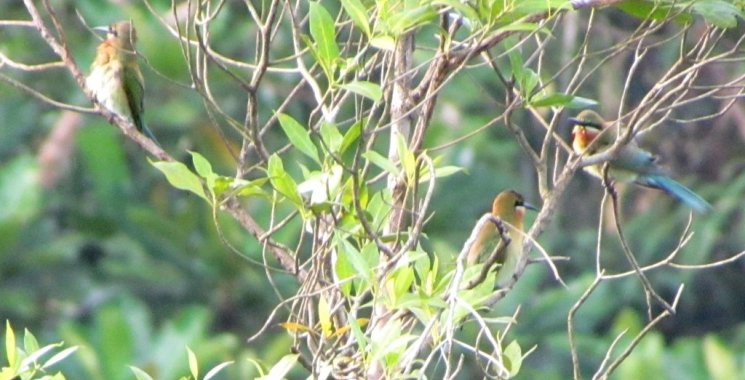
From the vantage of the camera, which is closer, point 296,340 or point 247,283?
point 296,340

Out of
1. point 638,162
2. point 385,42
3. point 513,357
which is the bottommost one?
point 638,162

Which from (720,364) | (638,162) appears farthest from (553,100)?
(720,364)

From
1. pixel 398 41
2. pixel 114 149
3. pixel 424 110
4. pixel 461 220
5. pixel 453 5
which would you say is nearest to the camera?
pixel 453 5

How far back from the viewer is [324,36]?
7.04 feet

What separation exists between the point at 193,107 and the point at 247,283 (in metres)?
0.98

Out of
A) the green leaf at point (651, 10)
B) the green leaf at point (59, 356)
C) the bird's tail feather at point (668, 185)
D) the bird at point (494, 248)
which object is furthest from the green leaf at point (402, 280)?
the bird's tail feather at point (668, 185)

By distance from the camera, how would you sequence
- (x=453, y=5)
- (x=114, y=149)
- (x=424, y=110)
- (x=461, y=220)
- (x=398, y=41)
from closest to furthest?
(x=453, y=5) < (x=398, y=41) < (x=424, y=110) < (x=114, y=149) < (x=461, y=220)

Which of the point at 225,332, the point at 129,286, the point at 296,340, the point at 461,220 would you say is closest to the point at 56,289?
the point at 129,286

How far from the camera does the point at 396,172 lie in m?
2.10

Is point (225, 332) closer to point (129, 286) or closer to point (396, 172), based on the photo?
point (129, 286)

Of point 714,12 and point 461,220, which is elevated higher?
point 714,12

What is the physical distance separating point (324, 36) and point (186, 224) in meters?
6.19

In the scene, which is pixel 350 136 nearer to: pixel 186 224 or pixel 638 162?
pixel 638 162

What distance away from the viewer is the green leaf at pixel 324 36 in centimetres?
213
